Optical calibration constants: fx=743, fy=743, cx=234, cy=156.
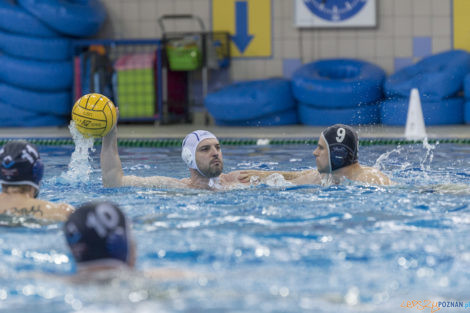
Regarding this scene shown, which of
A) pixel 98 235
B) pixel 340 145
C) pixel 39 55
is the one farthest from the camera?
pixel 39 55

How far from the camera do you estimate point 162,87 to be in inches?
459

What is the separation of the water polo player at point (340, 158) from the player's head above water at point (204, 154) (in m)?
0.64

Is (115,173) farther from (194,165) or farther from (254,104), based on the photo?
(254,104)

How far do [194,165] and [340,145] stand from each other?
0.96m

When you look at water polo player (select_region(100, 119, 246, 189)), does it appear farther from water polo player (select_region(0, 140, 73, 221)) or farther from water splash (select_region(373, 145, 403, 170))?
water splash (select_region(373, 145, 403, 170))

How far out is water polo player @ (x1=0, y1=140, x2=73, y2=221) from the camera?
3.48 m

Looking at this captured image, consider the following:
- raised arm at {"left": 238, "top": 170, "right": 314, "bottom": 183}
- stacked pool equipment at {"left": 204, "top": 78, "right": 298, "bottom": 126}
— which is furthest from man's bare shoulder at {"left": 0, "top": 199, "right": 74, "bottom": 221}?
stacked pool equipment at {"left": 204, "top": 78, "right": 298, "bottom": 126}

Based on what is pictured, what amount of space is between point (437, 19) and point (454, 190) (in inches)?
286

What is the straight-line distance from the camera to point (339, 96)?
1030 centimetres

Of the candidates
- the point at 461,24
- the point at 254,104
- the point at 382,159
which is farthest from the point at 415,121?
the point at 461,24

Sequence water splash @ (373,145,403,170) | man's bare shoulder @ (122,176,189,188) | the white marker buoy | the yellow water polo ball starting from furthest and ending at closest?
the white marker buoy, water splash @ (373,145,403,170), man's bare shoulder @ (122,176,189,188), the yellow water polo ball

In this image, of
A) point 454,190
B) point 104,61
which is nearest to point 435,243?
point 454,190

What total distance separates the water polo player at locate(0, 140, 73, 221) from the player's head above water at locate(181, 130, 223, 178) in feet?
4.39

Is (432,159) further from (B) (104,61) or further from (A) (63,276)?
(B) (104,61)
